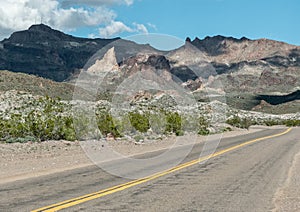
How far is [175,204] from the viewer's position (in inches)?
344

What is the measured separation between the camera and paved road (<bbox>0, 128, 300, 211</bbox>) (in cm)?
855

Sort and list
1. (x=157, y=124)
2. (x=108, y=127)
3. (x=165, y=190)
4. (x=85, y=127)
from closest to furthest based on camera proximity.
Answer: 1. (x=165, y=190)
2. (x=85, y=127)
3. (x=108, y=127)
4. (x=157, y=124)

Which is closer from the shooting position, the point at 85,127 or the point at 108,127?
the point at 85,127

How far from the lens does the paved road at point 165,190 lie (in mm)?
8555

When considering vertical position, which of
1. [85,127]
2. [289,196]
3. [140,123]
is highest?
[140,123]

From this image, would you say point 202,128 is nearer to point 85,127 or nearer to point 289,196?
point 85,127

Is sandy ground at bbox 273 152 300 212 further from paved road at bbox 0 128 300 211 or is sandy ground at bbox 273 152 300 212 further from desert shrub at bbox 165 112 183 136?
desert shrub at bbox 165 112 183 136

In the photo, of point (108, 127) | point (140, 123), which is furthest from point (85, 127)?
point (140, 123)

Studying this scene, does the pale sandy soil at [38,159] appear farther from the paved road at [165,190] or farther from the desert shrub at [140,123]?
the desert shrub at [140,123]

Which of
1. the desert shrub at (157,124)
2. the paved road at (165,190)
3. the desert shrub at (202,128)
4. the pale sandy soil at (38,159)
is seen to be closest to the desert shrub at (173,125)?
the desert shrub at (157,124)

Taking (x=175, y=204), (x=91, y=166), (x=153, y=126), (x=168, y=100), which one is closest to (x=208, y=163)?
(x=91, y=166)

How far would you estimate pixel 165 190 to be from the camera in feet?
33.8

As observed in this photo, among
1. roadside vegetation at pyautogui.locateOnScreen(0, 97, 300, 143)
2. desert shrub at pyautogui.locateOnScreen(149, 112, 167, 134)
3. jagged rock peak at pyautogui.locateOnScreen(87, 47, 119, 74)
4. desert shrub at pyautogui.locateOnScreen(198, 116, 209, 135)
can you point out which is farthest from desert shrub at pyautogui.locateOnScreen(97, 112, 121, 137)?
desert shrub at pyautogui.locateOnScreen(198, 116, 209, 135)

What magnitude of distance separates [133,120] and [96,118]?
4164 millimetres
